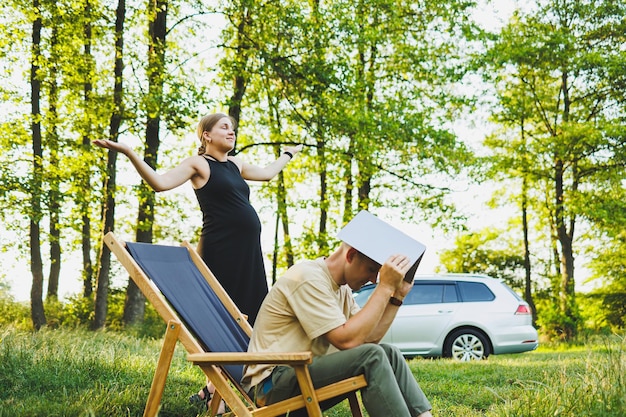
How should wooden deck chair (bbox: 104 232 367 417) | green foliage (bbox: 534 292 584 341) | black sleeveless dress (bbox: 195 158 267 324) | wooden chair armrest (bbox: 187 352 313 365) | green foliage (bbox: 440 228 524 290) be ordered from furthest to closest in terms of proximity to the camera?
1. green foliage (bbox: 440 228 524 290)
2. green foliage (bbox: 534 292 584 341)
3. black sleeveless dress (bbox: 195 158 267 324)
4. wooden deck chair (bbox: 104 232 367 417)
5. wooden chair armrest (bbox: 187 352 313 365)

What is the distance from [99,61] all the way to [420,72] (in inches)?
341

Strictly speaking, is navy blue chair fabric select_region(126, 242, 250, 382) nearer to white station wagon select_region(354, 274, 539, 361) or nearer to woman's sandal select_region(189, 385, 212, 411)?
woman's sandal select_region(189, 385, 212, 411)

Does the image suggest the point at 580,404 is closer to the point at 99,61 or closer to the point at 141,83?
the point at 141,83

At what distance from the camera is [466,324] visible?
1177 cm

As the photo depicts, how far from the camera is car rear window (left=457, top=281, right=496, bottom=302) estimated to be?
39.2 ft

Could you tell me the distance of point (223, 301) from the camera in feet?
14.0

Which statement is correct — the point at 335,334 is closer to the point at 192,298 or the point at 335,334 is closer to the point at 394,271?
the point at 394,271

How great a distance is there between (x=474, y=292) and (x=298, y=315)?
9.39 m

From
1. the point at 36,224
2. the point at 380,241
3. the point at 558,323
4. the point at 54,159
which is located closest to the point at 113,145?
the point at 380,241

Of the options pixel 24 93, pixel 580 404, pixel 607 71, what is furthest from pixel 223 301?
pixel 607 71

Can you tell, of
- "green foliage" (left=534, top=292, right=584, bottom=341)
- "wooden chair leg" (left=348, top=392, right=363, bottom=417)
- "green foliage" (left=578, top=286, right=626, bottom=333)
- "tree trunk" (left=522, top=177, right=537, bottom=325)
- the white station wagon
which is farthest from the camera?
"green foliage" (left=578, top=286, right=626, bottom=333)

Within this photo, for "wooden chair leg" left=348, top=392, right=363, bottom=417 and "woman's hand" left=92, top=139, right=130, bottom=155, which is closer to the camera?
"wooden chair leg" left=348, top=392, right=363, bottom=417

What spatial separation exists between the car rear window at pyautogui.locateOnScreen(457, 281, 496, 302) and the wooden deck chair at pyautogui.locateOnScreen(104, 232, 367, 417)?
8439 mm

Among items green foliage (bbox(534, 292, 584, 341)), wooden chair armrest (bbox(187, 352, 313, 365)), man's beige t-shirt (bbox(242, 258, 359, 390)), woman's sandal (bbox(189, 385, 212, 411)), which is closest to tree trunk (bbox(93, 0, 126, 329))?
woman's sandal (bbox(189, 385, 212, 411))
